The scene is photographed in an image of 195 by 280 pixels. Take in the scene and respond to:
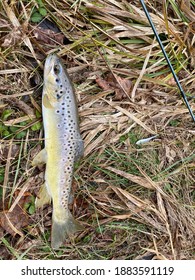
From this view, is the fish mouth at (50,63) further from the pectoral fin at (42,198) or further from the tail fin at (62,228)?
the tail fin at (62,228)

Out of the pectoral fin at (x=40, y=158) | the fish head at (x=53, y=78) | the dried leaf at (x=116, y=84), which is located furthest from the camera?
the dried leaf at (x=116, y=84)

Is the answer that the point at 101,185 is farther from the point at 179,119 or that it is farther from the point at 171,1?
the point at 171,1

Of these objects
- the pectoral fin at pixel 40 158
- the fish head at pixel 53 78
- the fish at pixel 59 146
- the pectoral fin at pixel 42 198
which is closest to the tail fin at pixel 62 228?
the fish at pixel 59 146

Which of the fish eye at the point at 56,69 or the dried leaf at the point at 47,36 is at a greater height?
the dried leaf at the point at 47,36

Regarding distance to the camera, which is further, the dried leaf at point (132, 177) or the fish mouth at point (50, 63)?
the dried leaf at point (132, 177)

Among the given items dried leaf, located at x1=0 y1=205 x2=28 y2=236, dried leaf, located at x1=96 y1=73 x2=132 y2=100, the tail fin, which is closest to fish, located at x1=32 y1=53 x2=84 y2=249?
the tail fin

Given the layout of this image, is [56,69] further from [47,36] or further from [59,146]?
[59,146]

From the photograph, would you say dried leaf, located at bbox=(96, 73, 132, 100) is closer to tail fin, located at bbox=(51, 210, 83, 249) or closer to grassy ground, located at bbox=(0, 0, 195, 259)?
grassy ground, located at bbox=(0, 0, 195, 259)
